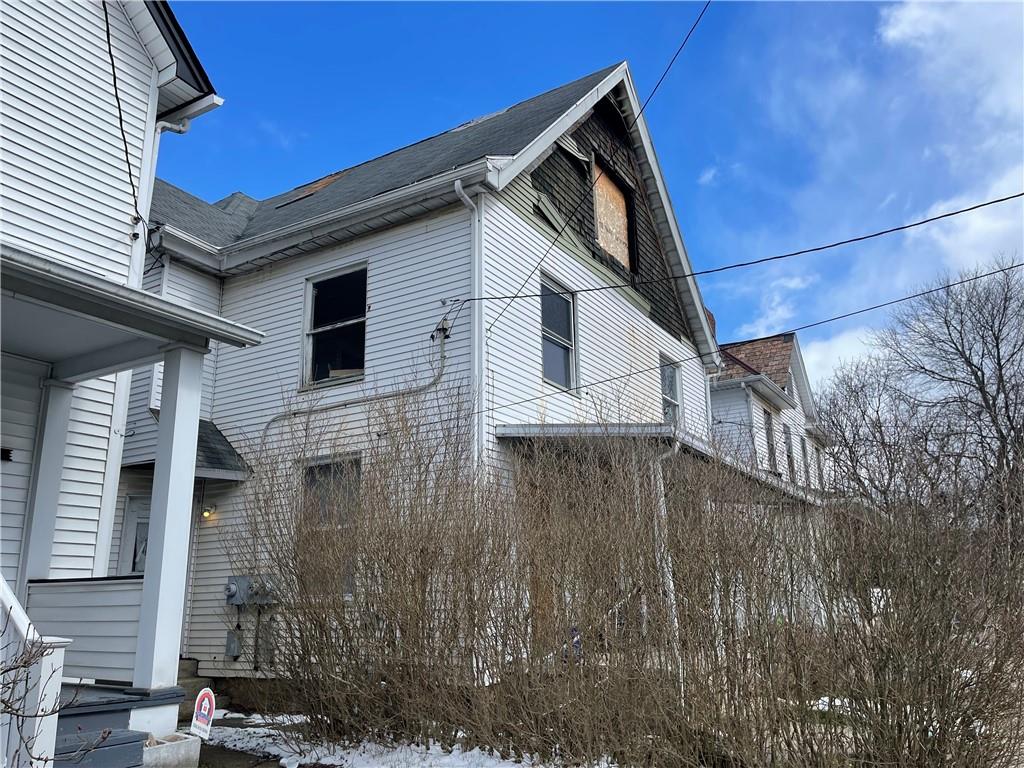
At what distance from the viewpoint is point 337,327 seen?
1123 centimetres

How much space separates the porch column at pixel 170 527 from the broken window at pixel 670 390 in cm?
981

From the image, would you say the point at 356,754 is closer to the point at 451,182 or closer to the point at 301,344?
the point at 301,344

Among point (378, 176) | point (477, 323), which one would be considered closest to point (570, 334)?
point (477, 323)

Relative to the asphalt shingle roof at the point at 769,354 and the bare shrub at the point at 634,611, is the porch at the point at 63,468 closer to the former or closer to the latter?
the bare shrub at the point at 634,611

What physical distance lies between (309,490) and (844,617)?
16.0 ft

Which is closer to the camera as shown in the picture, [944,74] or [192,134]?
[192,134]

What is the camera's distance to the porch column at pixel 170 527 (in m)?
5.77

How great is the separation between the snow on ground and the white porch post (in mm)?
1509

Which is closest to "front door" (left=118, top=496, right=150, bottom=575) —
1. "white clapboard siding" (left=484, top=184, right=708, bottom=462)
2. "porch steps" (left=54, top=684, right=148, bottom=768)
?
"white clapboard siding" (left=484, top=184, right=708, bottom=462)

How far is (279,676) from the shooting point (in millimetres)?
7531

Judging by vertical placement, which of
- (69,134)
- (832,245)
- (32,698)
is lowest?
(32,698)

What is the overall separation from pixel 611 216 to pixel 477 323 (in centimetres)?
521

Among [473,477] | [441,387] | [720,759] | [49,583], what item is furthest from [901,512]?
[49,583]

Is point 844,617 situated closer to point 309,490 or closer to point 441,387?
point 309,490
